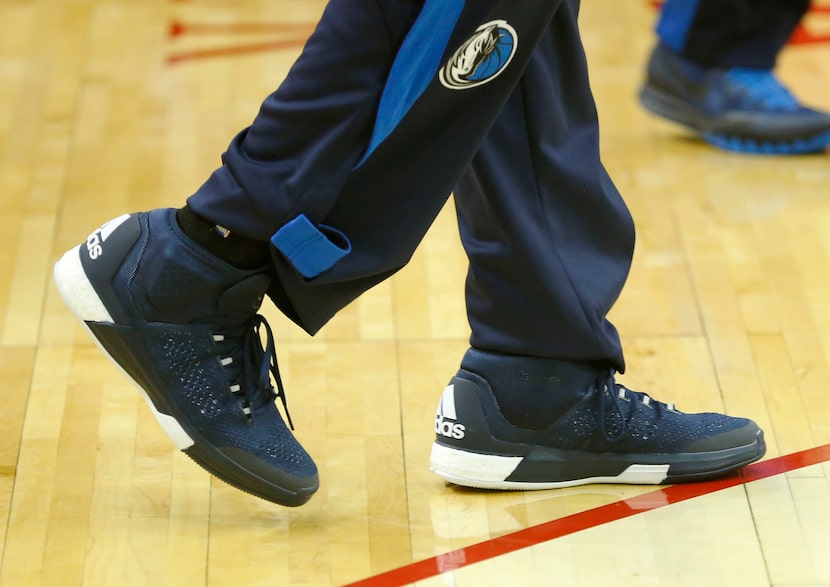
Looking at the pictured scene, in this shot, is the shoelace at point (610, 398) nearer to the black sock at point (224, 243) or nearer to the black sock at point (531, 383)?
the black sock at point (531, 383)

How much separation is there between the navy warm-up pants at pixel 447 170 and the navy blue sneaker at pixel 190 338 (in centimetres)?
6

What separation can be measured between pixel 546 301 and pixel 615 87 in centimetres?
116

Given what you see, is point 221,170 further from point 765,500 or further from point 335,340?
point 765,500

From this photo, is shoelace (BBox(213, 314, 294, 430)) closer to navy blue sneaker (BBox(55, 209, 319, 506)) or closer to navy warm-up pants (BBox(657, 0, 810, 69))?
navy blue sneaker (BBox(55, 209, 319, 506))

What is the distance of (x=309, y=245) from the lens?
1145 millimetres

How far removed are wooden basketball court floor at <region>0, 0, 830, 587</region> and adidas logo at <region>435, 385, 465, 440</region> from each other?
7cm

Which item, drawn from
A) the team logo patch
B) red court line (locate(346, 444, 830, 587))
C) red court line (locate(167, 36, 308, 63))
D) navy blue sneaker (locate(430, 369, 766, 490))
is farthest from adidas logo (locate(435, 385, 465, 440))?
red court line (locate(167, 36, 308, 63))

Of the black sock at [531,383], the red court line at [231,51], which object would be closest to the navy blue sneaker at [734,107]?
the red court line at [231,51]

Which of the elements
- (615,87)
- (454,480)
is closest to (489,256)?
(454,480)

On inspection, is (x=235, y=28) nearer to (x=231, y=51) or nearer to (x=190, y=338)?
(x=231, y=51)

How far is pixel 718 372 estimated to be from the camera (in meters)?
1.59

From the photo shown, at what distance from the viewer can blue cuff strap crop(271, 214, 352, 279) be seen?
113 centimetres

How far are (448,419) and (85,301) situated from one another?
1.29 feet

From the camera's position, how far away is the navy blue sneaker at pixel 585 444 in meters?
1.34
